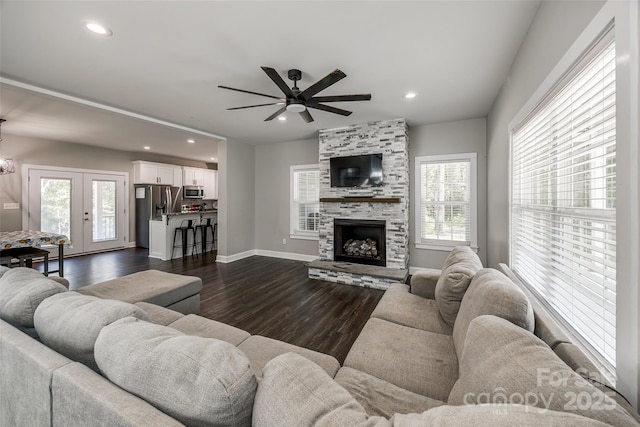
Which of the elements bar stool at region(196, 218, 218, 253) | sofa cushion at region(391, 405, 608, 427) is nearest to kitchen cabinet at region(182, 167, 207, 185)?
bar stool at region(196, 218, 218, 253)

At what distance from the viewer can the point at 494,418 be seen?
0.57m

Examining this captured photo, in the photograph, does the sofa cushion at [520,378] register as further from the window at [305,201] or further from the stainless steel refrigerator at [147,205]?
the stainless steel refrigerator at [147,205]

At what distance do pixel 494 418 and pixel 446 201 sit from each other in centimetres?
444

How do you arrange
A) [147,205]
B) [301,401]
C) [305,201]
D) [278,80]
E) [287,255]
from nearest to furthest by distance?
[301,401]
[278,80]
[305,201]
[287,255]
[147,205]

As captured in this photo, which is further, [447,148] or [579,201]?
[447,148]

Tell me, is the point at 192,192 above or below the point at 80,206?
above

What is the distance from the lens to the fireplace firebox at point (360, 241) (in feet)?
15.0

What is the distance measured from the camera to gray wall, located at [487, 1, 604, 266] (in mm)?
1423

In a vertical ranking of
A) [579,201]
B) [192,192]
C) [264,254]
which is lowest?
[264,254]

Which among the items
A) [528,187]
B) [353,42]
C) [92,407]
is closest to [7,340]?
[92,407]

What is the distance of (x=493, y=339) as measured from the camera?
39.1 inches

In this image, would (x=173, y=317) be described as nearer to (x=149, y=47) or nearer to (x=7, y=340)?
(x=7, y=340)

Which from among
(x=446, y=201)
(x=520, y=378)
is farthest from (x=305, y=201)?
(x=520, y=378)

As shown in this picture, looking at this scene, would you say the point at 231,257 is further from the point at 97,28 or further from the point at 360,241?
the point at 97,28
